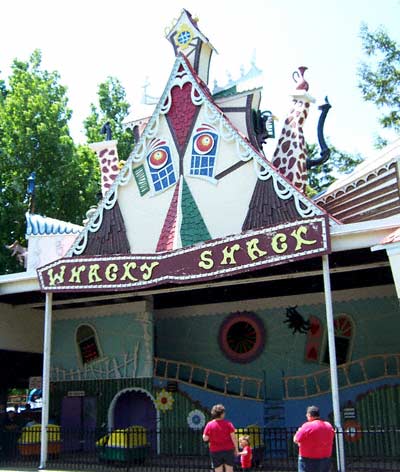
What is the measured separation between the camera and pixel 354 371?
15.2 m

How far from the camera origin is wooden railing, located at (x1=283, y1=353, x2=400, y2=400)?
14.0 meters

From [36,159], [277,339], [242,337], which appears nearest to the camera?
[277,339]

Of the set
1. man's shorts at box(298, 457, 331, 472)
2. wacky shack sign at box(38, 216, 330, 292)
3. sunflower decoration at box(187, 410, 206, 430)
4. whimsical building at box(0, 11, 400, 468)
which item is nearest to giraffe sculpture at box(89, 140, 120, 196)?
whimsical building at box(0, 11, 400, 468)

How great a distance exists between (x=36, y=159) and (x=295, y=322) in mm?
13786

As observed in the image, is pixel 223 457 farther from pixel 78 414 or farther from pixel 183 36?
pixel 183 36

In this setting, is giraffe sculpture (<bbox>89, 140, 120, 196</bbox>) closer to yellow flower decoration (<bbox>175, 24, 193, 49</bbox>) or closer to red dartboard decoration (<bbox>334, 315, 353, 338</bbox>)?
yellow flower decoration (<bbox>175, 24, 193, 49</bbox>)

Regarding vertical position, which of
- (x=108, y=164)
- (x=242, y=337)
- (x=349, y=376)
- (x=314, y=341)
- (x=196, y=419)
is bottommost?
(x=196, y=419)

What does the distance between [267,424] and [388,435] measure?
11.7ft

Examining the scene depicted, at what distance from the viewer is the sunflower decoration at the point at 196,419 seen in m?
15.1

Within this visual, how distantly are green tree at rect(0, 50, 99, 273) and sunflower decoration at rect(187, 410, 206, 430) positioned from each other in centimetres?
1210

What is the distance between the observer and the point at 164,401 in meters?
15.7

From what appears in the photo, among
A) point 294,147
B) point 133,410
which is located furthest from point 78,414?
point 294,147

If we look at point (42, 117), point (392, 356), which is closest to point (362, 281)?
point (392, 356)

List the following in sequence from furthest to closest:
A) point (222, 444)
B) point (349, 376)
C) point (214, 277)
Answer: point (349, 376), point (214, 277), point (222, 444)
